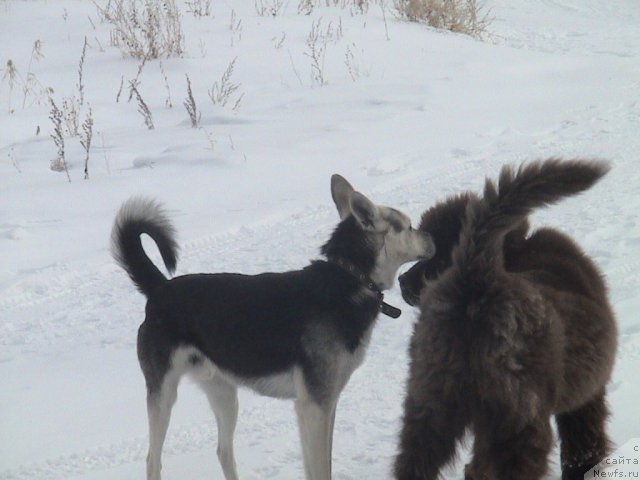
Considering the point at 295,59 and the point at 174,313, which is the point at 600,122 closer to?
the point at 295,59

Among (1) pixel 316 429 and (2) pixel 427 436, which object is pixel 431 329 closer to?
(2) pixel 427 436

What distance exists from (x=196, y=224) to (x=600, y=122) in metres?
4.34

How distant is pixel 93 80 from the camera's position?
1201cm

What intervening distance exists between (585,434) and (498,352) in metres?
0.98

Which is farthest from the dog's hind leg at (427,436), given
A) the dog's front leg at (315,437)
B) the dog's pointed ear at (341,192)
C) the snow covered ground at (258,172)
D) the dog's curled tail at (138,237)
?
the dog's curled tail at (138,237)

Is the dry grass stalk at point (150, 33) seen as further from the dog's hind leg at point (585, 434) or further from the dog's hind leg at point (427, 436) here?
the dog's hind leg at point (427, 436)

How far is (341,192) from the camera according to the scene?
4.48 meters

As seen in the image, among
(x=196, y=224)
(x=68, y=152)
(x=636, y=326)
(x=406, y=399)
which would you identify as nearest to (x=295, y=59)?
(x=68, y=152)

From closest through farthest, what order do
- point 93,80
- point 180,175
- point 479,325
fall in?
point 479,325 → point 180,175 → point 93,80

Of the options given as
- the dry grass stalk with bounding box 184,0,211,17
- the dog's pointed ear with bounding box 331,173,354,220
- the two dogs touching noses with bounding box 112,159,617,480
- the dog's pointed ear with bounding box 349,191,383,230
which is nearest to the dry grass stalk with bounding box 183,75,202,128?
the dry grass stalk with bounding box 184,0,211,17

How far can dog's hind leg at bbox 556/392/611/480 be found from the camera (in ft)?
12.1

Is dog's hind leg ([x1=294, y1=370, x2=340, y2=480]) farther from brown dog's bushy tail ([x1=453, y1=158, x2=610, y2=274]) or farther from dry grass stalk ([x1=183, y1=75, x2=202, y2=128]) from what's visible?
dry grass stalk ([x1=183, y1=75, x2=202, y2=128])

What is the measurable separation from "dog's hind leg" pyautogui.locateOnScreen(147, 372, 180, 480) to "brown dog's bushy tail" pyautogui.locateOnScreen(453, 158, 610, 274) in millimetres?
1581

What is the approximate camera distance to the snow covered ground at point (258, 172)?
15.2ft
